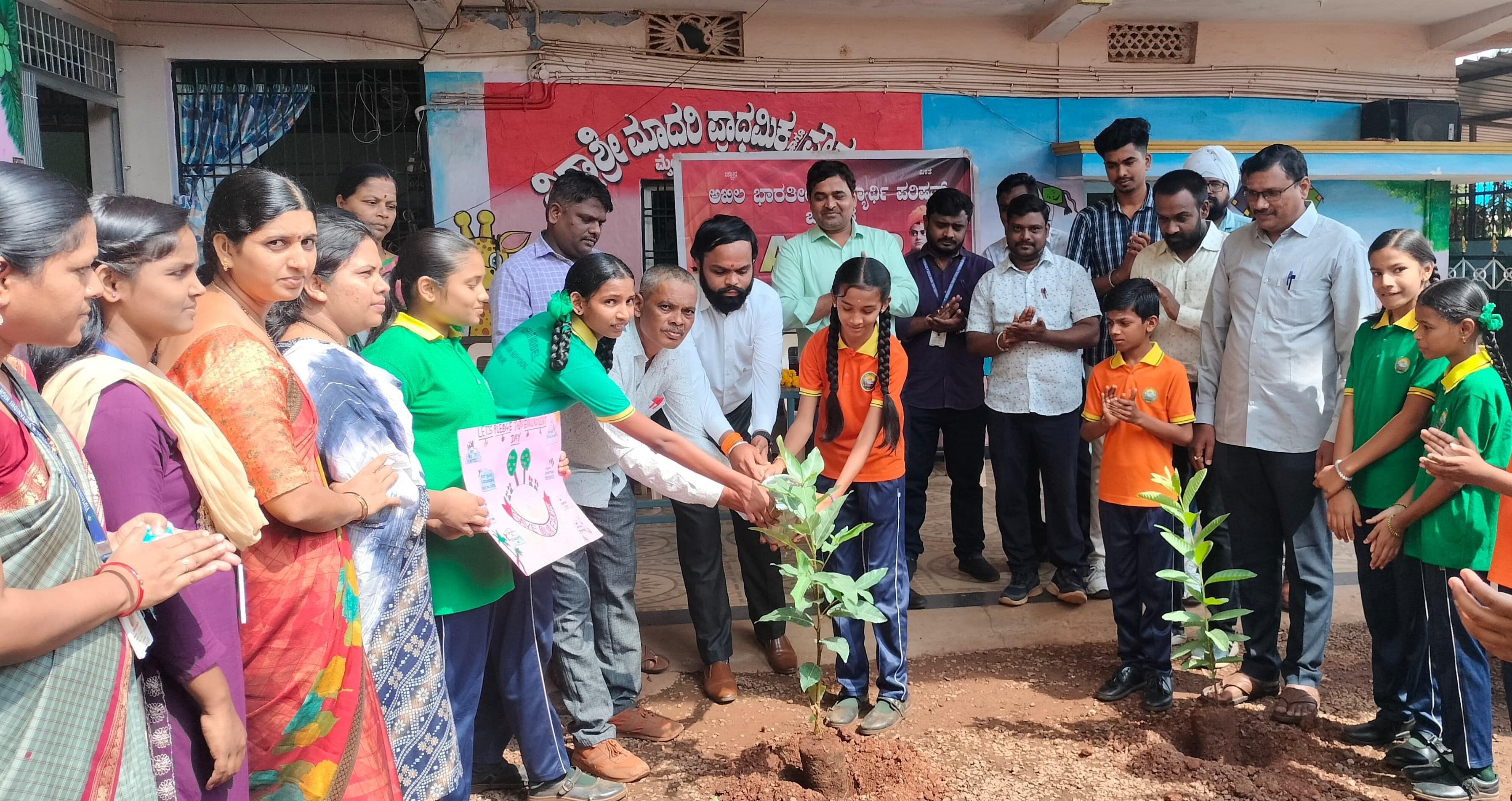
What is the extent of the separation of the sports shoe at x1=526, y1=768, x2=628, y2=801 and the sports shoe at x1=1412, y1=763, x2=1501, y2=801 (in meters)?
2.35

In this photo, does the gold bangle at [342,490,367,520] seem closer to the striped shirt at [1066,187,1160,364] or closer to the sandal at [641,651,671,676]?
the sandal at [641,651,671,676]

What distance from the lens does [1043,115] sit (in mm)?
8633

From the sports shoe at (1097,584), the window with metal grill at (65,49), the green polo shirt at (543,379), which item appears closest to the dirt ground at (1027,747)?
the sports shoe at (1097,584)

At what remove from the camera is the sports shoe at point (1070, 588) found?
15.1 ft

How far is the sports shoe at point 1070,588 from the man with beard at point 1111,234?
116 millimetres

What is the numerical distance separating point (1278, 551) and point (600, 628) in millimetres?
2420

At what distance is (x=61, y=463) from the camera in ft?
4.64

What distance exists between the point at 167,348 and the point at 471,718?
49.7 inches

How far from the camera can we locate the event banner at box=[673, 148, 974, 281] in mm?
6785

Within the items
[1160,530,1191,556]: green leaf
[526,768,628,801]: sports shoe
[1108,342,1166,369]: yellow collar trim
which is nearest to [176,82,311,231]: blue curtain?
[526,768,628,801]: sports shoe

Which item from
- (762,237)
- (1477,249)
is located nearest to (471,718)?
(762,237)

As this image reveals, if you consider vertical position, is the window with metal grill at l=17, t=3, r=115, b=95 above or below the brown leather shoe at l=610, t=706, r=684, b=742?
above

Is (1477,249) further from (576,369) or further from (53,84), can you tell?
(53,84)

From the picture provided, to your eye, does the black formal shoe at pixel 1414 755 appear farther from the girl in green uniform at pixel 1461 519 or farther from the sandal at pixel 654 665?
the sandal at pixel 654 665
